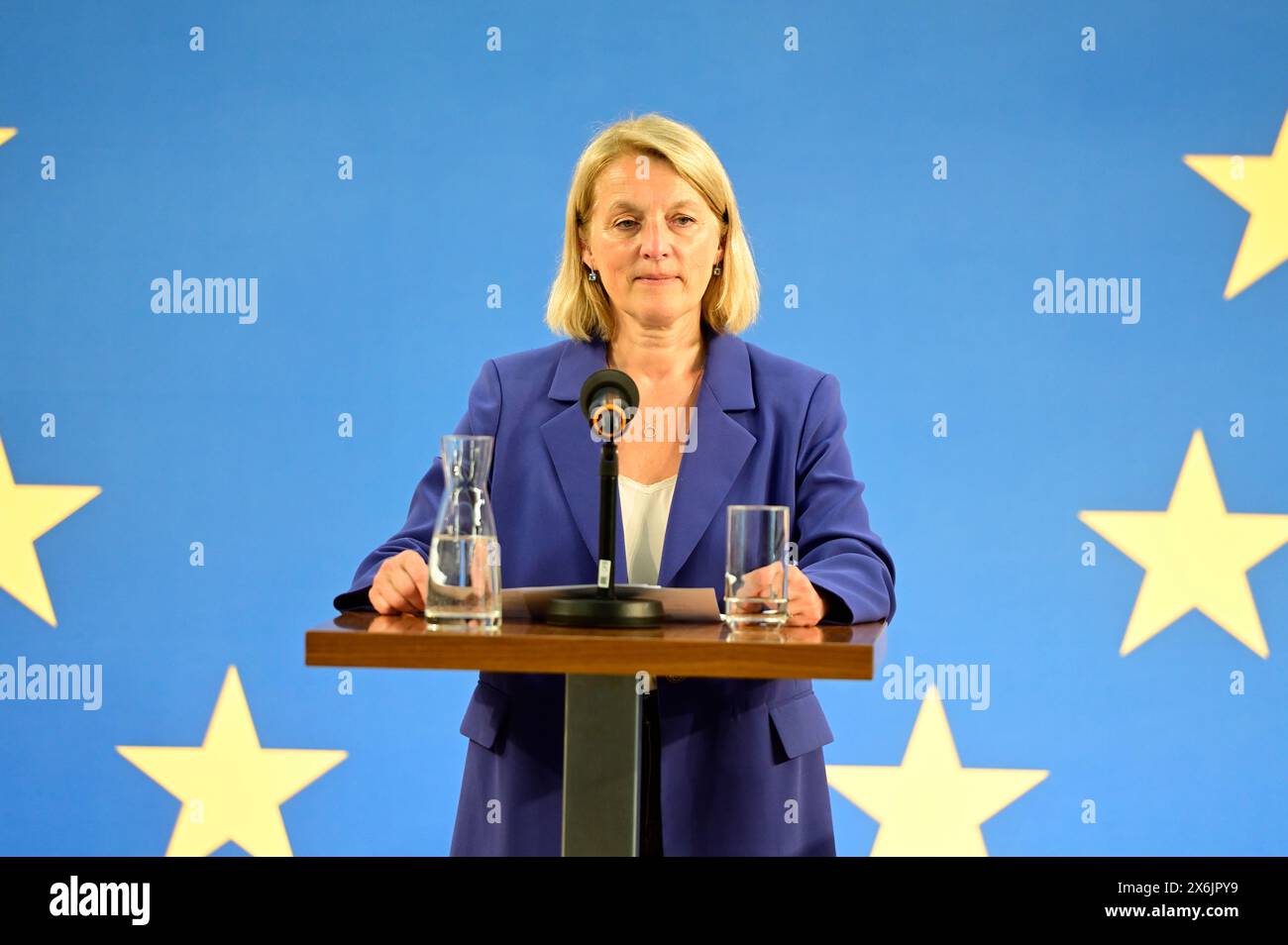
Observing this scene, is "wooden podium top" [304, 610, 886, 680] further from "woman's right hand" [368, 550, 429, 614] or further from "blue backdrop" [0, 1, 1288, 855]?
"blue backdrop" [0, 1, 1288, 855]

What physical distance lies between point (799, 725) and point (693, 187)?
80 centimetres

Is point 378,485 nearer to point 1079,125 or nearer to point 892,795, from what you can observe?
point 892,795

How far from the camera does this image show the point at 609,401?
5.32 ft

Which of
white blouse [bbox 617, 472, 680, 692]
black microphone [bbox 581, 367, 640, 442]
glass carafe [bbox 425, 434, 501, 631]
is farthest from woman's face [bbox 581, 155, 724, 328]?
glass carafe [bbox 425, 434, 501, 631]

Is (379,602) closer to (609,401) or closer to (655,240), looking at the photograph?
(609,401)

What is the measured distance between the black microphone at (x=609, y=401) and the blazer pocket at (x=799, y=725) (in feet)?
1.71

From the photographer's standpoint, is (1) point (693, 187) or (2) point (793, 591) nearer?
(2) point (793, 591)

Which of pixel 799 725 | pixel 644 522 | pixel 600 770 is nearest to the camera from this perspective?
pixel 600 770

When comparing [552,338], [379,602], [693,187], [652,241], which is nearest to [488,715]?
[379,602]

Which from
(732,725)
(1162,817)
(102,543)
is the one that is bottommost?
(1162,817)

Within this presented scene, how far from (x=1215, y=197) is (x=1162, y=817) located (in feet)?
4.73
